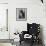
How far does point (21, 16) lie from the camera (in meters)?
3.21

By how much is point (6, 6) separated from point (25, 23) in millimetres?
775

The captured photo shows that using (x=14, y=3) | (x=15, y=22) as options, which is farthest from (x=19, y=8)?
(x=15, y=22)

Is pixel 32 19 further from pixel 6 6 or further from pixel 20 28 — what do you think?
pixel 6 6

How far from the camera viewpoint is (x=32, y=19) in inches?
125

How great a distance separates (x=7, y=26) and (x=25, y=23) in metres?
0.56

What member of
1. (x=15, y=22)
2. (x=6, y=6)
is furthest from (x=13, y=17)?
(x=6, y=6)

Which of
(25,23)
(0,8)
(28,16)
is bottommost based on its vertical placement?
(25,23)

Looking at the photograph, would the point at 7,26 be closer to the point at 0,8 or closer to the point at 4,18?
the point at 4,18

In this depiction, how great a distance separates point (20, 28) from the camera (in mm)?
3172

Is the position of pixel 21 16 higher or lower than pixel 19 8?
lower

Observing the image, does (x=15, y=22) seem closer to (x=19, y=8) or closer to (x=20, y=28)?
(x=20, y=28)

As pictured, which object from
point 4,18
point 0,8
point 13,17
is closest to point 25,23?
point 13,17

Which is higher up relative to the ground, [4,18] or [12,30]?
[4,18]

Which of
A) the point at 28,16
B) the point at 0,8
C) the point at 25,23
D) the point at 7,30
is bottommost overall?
the point at 7,30
